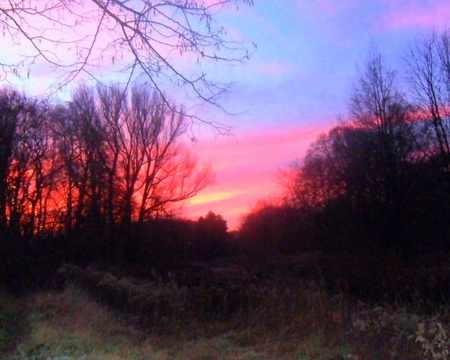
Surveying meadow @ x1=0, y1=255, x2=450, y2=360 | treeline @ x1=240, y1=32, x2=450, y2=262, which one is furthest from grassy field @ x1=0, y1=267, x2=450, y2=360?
treeline @ x1=240, y1=32, x2=450, y2=262

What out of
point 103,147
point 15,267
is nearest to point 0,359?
point 15,267

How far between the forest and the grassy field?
0.05m

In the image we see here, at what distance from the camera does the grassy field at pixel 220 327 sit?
9.90 meters

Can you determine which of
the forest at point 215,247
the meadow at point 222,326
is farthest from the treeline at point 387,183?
the meadow at point 222,326

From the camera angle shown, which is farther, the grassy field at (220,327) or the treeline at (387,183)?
the treeline at (387,183)

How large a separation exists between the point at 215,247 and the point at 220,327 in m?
44.6

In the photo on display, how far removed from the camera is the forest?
11.3 metres

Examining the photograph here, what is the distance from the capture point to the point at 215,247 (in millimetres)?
57625

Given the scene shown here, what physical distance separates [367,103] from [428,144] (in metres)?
5.45

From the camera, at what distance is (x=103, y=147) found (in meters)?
37.2

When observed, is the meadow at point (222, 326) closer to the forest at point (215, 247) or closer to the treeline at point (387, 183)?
the forest at point (215, 247)

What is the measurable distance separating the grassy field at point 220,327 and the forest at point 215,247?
2.0 inches

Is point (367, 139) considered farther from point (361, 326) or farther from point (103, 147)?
point (361, 326)

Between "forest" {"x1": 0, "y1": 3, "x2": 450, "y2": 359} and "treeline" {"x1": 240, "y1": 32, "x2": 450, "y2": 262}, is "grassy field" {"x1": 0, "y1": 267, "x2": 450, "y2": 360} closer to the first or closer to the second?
"forest" {"x1": 0, "y1": 3, "x2": 450, "y2": 359}
